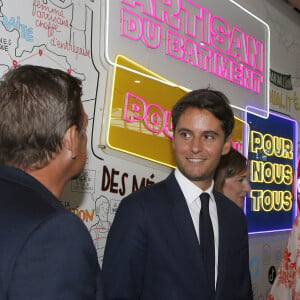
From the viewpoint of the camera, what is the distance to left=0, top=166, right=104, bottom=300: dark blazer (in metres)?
0.81

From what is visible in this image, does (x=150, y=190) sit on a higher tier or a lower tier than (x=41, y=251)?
higher

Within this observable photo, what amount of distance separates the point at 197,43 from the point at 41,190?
7.52ft

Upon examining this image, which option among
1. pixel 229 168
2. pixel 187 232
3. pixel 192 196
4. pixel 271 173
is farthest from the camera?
pixel 271 173

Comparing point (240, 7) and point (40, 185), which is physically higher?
point (240, 7)

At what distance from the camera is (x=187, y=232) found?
1.66m

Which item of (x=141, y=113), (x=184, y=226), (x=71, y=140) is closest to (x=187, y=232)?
(x=184, y=226)

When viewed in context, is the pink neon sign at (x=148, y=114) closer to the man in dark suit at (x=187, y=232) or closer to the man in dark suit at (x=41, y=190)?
the man in dark suit at (x=187, y=232)

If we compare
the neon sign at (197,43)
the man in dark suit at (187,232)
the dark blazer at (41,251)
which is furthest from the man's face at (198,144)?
the dark blazer at (41,251)

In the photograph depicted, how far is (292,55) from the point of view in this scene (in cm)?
427

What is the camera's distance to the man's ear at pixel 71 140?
1.05m

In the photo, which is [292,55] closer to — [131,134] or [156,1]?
[156,1]

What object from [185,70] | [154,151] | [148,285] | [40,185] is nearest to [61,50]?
[154,151]

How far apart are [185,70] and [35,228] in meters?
2.23

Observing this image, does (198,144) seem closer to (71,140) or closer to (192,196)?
(192,196)
